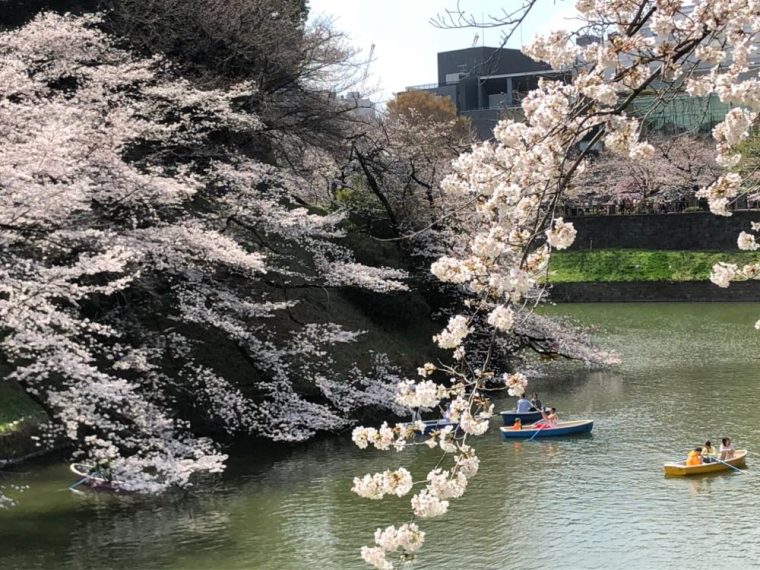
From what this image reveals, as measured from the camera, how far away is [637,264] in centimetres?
3562

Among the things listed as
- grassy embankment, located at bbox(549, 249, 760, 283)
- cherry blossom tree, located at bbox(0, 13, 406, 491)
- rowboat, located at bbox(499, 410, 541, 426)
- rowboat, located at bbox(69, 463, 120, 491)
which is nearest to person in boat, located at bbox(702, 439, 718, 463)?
rowboat, located at bbox(499, 410, 541, 426)

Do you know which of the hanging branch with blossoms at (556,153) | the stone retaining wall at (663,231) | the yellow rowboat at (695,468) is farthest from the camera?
the stone retaining wall at (663,231)

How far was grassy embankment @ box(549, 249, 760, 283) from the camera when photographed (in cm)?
3416

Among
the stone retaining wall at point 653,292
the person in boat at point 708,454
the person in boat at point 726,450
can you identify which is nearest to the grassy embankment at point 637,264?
the stone retaining wall at point 653,292

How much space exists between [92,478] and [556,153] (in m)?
9.13

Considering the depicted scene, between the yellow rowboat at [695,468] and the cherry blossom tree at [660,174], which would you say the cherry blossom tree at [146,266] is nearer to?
the yellow rowboat at [695,468]

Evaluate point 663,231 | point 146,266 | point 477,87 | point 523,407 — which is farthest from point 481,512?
point 477,87

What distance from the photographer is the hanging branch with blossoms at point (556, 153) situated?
10.6 feet

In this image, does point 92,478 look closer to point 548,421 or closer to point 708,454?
point 548,421

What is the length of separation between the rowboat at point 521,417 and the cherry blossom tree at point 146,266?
2.36 m

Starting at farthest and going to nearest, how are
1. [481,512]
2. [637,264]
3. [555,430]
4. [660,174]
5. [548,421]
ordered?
[660,174]
[637,264]
[548,421]
[555,430]
[481,512]

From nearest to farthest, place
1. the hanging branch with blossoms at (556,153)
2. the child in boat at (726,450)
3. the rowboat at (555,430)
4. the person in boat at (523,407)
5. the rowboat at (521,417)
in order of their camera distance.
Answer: the hanging branch with blossoms at (556,153) < the child in boat at (726,450) < the rowboat at (555,430) < the rowboat at (521,417) < the person in boat at (523,407)

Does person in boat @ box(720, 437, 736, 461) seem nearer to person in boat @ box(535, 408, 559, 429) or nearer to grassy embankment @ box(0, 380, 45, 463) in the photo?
person in boat @ box(535, 408, 559, 429)

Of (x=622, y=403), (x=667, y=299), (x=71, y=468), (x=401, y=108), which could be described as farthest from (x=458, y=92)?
(x=71, y=468)
